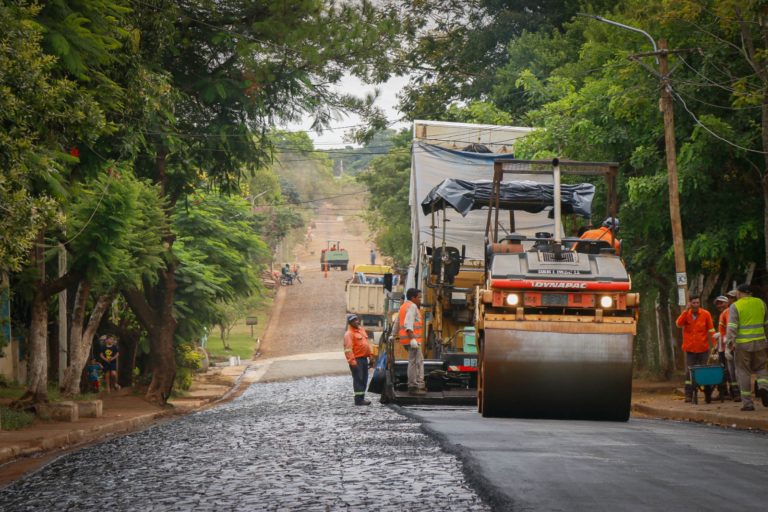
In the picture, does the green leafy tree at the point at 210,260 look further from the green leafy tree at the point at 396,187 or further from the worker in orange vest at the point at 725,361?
the worker in orange vest at the point at 725,361

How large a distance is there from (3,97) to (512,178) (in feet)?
43.5

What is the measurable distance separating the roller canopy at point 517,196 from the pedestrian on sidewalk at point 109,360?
1484 centimetres

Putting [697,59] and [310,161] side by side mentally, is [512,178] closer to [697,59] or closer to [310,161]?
[697,59]

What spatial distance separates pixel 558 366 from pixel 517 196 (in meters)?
4.20

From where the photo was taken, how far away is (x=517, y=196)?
17281 mm

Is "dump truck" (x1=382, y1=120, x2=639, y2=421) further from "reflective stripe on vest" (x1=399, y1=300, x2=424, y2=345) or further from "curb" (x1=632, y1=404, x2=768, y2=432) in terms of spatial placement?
"reflective stripe on vest" (x1=399, y1=300, x2=424, y2=345)

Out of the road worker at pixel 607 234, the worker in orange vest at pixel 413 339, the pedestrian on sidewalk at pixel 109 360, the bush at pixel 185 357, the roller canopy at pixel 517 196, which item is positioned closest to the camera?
the road worker at pixel 607 234

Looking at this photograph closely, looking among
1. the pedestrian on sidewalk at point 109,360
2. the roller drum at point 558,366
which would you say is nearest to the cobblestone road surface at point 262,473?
the roller drum at point 558,366

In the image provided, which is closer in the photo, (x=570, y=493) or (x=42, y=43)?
(x=570, y=493)

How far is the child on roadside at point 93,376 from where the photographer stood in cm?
2911

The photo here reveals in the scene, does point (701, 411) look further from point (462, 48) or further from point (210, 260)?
point (462, 48)

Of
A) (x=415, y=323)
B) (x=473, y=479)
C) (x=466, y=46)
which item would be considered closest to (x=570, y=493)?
(x=473, y=479)

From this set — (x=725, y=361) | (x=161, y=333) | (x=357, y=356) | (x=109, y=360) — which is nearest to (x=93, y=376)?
(x=109, y=360)

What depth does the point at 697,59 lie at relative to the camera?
22.8 meters
